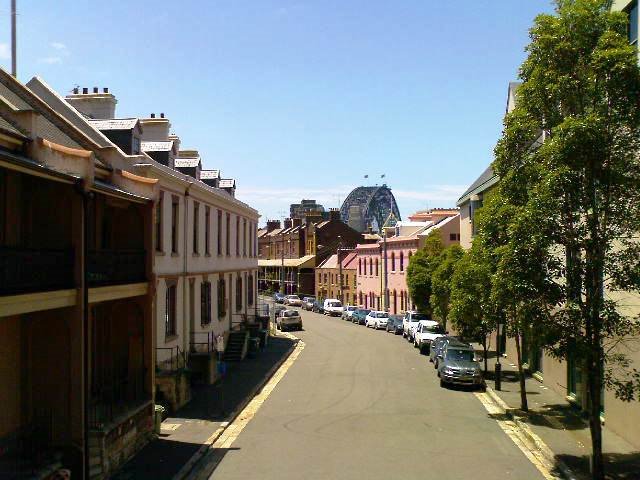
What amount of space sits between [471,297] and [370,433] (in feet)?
24.2

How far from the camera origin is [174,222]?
25.3 metres

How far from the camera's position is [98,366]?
1769 cm

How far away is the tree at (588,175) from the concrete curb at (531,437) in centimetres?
121

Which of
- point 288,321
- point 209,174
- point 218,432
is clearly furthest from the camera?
point 288,321

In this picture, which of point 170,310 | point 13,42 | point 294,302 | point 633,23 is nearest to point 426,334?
point 170,310

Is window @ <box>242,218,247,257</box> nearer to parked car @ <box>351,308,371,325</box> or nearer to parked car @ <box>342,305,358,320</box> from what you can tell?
parked car @ <box>351,308,371,325</box>

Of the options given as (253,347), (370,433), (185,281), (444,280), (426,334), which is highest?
(185,281)

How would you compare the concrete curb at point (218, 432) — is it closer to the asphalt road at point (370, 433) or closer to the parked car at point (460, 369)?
the asphalt road at point (370, 433)

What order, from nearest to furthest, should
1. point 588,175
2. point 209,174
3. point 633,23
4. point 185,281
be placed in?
point 588,175 → point 633,23 → point 185,281 → point 209,174

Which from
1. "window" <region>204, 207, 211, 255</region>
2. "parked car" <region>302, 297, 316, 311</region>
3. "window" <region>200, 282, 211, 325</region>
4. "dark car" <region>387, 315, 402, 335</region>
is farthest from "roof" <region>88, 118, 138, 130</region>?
"parked car" <region>302, 297, 316, 311</region>

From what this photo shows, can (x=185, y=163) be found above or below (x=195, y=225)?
above

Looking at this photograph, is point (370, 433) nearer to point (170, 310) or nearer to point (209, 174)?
point (170, 310)

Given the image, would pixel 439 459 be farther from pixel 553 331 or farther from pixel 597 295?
pixel 597 295

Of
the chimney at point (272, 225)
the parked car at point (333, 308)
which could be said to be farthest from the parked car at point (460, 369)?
the chimney at point (272, 225)
